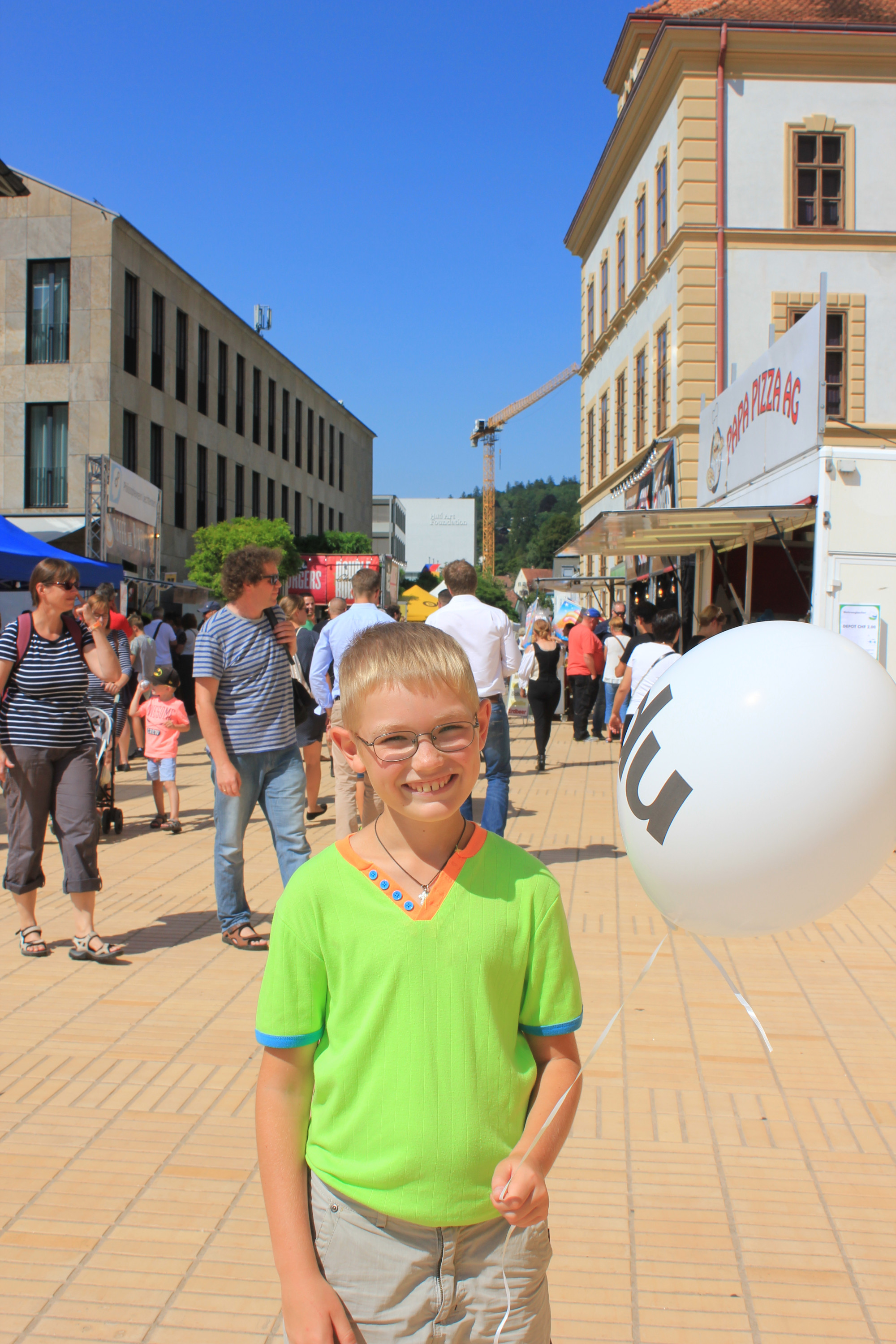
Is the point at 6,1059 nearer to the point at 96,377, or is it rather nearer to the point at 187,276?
the point at 96,377

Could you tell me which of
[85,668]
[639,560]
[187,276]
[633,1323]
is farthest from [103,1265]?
[187,276]

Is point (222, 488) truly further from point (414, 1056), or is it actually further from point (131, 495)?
point (414, 1056)

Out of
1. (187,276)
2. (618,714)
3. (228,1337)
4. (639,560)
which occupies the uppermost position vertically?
(187,276)

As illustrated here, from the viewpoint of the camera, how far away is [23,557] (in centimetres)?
1105

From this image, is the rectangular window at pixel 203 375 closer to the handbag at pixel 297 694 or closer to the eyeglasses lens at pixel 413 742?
the handbag at pixel 297 694

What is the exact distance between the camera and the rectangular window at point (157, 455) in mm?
33031

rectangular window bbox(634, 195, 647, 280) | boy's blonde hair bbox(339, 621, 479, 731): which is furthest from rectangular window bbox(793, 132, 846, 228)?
boy's blonde hair bbox(339, 621, 479, 731)

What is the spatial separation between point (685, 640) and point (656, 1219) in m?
14.8

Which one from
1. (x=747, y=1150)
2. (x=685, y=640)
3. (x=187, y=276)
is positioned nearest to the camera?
(x=747, y=1150)

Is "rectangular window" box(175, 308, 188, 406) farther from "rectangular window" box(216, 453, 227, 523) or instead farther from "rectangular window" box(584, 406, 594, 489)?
"rectangular window" box(584, 406, 594, 489)

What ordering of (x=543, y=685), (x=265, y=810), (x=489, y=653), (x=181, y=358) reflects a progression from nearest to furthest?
(x=265, y=810), (x=489, y=653), (x=543, y=685), (x=181, y=358)

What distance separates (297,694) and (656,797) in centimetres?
375

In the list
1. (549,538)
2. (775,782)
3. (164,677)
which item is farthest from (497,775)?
(549,538)

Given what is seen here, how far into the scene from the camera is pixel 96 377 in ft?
94.4
